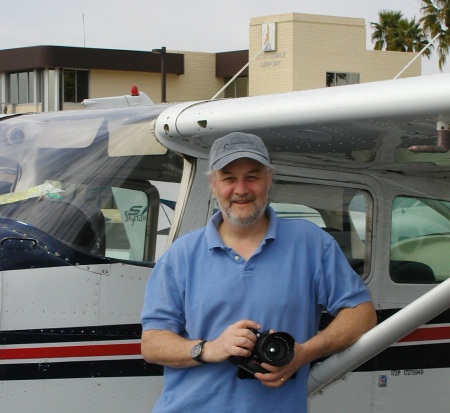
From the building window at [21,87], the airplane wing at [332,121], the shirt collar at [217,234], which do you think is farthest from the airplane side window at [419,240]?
the building window at [21,87]

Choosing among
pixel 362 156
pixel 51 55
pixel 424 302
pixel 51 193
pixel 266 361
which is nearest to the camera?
pixel 266 361

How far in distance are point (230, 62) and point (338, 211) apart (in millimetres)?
34044

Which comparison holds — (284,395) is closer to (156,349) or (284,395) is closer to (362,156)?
(156,349)

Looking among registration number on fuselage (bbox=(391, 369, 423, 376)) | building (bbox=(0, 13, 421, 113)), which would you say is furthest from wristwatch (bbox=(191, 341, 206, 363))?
building (bbox=(0, 13, 421, 113))

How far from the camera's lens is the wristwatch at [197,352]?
225 centimetres

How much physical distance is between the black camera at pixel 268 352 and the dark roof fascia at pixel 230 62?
34555mm

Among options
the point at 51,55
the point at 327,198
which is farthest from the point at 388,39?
the point at 327,198

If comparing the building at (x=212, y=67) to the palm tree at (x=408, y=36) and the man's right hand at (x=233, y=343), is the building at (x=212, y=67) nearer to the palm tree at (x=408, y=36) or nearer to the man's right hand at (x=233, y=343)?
the palm tree at (x=408, y=36)

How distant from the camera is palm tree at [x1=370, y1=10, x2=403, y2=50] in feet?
172

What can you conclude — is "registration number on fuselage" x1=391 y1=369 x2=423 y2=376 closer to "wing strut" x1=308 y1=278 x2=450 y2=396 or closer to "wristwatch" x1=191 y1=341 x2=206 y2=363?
"wing strut" x1=308 y1=278 x2=450 y2=396

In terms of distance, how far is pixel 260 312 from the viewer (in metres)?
2.29

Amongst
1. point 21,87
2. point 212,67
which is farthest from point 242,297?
point 21,87

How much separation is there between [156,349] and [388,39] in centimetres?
5353

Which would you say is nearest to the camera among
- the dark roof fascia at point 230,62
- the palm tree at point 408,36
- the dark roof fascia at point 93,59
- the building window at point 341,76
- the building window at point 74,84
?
the building window at point 341,76
